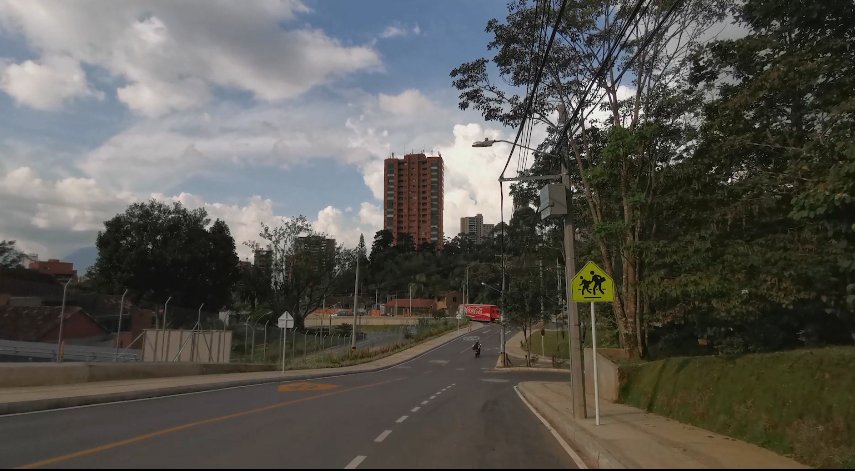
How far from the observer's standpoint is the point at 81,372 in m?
18.6

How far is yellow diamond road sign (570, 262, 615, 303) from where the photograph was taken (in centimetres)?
1222

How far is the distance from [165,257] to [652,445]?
2395 inches

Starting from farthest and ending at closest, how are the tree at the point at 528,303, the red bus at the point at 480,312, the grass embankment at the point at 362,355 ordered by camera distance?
the red bus at the point at 480,312
the tree at the point at 528,303
the grass embankment at the point at 362,355

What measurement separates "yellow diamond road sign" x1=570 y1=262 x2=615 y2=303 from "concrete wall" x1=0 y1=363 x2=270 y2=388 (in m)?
15.2

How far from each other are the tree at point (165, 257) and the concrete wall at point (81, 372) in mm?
40339

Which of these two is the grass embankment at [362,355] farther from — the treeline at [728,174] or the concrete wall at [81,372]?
the treeline at [728,174]

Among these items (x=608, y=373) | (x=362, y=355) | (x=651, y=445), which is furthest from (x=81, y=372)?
(x=362, y=355)

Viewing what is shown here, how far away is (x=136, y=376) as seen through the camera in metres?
21.3

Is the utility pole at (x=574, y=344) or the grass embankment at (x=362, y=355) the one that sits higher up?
the utility pole at (x=574, y=344)

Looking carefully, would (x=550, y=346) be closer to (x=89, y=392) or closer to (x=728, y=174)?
(x=728, y=174)

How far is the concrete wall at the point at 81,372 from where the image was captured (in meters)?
16.6

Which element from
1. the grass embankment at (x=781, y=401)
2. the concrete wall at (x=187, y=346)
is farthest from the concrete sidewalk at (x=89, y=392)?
the grass embankment at (x=781, y=401)

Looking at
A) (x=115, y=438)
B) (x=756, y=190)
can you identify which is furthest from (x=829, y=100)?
(x=115, y=438)

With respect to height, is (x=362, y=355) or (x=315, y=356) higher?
(x=315, y=356)
